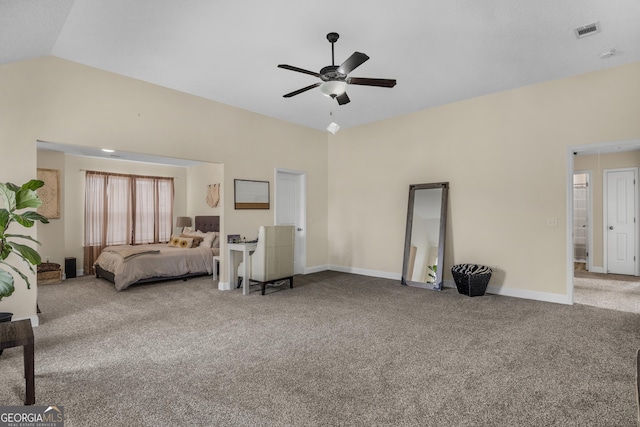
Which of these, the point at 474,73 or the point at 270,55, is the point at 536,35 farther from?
the point at 270,55

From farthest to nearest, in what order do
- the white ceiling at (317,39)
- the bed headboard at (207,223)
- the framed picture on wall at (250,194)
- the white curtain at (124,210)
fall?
the bed headboard at (207,223)
the white curtain at (124,210)
the framed picture on wall at (250,194)
the white ceiling at (317,39)

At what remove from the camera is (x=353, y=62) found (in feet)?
9.77

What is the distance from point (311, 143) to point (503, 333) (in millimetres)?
4858

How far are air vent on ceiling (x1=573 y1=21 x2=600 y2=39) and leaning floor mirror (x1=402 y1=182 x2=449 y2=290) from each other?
2599mm

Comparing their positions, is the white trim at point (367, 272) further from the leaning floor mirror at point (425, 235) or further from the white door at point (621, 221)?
the white door at point (621, 221)

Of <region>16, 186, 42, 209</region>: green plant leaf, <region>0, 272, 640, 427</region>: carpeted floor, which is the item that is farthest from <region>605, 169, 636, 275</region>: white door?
<region>16, 186, 42, 209</region>: green plant leaf

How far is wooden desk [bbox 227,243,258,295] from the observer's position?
5043 mm

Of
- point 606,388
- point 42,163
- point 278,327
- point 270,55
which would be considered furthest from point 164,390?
point 42,163

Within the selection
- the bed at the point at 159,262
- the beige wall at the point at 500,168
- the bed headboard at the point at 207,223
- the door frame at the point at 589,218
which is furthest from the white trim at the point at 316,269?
the door frame at the point at 589,218

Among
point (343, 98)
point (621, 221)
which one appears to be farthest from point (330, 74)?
point (621, 221)

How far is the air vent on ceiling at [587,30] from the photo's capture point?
10.2 ft

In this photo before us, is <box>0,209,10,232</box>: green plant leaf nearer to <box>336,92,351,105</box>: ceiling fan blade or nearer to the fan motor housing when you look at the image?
the fan motor housing

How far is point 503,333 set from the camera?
3.37 meters

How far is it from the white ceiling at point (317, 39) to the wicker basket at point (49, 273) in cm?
399
